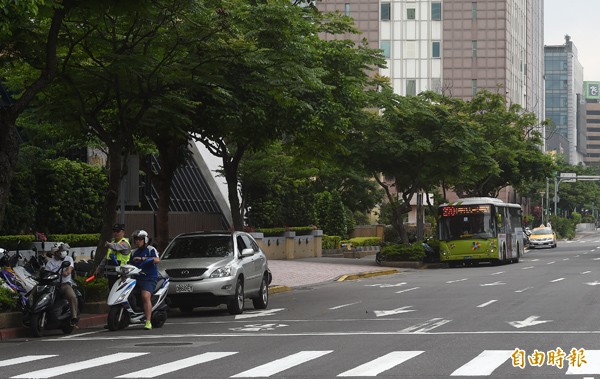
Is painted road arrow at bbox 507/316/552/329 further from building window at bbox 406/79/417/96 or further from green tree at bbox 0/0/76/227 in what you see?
building window at bbox 406/79/417/96

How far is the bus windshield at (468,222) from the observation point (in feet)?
162

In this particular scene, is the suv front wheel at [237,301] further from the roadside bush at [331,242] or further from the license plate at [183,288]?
the roadside bush at [331,242]

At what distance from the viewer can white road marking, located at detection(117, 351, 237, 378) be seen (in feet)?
41.5

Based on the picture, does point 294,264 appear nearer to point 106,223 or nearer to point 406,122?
point 406,122

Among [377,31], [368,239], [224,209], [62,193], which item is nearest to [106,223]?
[62,193]

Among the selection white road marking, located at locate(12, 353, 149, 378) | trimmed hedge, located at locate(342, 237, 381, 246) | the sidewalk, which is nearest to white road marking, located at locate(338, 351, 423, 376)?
white road marking, located at locate(12, 353, 149, 378)

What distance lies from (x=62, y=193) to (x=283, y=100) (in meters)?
14.2

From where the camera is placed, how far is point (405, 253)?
49.7 metres

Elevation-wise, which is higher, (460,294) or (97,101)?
(97,101)

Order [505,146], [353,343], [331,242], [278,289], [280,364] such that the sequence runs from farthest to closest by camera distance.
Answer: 1. [331,242]
2. [505,146]
3. [278,289]
4. [353,343]
5. [280,364]

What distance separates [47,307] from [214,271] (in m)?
4.45

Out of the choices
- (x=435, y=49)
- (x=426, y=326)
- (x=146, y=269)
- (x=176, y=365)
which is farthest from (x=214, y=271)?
(x=435, y=49)

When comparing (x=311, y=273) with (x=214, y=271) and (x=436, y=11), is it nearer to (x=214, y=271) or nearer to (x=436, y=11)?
(x=214, y=271)

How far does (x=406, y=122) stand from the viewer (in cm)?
4825
